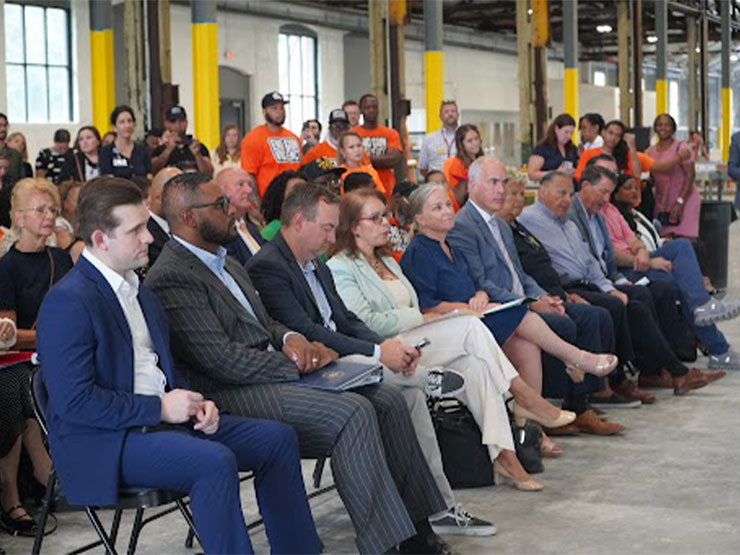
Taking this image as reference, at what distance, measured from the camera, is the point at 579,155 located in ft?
33.0

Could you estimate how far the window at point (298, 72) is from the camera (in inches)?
1003

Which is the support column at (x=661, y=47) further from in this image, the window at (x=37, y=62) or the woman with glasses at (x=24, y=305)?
the woman with glasses at (x=24, y=305)

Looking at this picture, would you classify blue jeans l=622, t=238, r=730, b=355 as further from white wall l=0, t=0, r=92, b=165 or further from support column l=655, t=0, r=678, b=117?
support column l=655, t=0, r=678, b=117

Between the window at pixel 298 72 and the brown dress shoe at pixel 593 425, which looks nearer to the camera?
the brown dress shoe at pixel 593 425

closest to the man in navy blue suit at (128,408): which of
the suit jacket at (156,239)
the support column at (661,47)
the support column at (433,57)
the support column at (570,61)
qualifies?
the suit jacket at (156,239)

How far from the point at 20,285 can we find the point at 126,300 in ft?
4.10

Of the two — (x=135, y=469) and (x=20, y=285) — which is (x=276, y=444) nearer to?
(x=135, y=469)

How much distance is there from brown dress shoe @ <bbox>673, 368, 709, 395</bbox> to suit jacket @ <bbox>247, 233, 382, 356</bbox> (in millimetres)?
3019

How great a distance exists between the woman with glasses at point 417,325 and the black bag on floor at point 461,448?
0.22 feet

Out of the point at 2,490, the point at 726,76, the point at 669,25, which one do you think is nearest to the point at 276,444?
the point at 2,490

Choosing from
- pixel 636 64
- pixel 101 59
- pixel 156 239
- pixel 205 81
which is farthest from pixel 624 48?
pixel 156 239

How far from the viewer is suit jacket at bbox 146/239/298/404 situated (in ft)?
12.0

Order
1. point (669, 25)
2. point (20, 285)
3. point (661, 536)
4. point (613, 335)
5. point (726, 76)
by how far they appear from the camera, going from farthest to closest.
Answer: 1. point (669, 25)
2. point (726, 76)
3. point (613, 335)
4. point (20, 285)
5. point (661, 536)

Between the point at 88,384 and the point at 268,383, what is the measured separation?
734 millimetres
